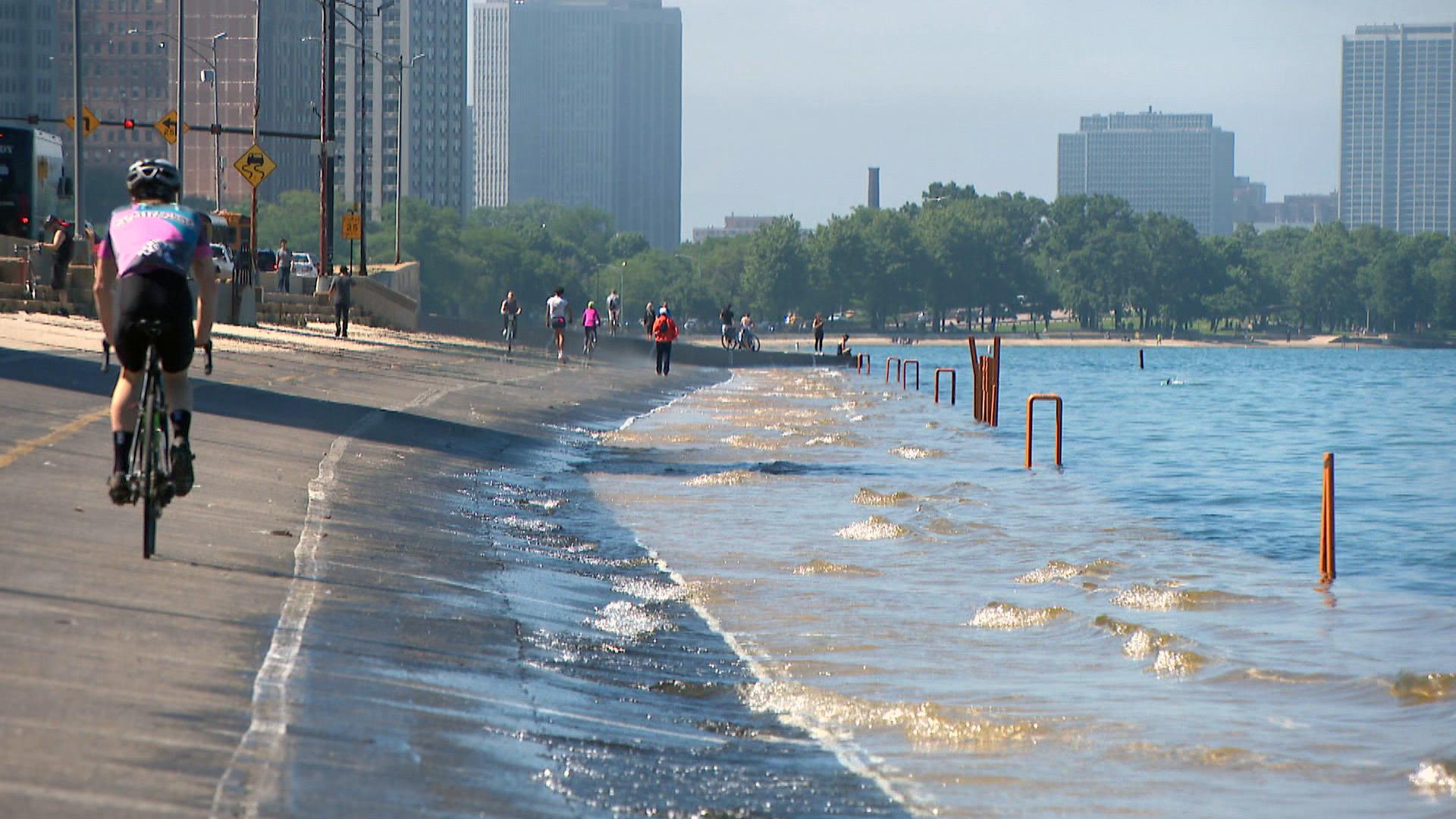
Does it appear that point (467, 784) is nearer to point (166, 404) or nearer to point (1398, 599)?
point (166, 404)

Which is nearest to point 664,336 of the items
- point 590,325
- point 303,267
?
point 590,325

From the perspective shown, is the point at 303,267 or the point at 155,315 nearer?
the point at 155,315

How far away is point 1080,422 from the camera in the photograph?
51.8 metres

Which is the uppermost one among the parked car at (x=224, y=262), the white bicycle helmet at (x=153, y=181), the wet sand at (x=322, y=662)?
the parked car at (x=224, y=262)

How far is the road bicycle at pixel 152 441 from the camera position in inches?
367

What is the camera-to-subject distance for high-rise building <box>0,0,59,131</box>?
157m

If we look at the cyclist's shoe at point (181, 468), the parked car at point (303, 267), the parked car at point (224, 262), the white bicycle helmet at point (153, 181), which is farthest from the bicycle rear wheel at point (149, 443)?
the parked car at point (303, 267)

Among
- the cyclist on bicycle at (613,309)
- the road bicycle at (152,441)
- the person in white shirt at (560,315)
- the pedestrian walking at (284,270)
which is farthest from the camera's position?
the cyclist on bicycle at (613,309)

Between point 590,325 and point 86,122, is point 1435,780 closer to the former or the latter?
point 590,325

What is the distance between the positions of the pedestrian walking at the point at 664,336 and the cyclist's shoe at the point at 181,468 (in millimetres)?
39158

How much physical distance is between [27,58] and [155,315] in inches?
6349

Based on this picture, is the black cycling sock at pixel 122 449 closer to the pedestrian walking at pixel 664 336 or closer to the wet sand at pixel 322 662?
the wet sand at pixel 322 662

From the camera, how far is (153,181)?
9359mm

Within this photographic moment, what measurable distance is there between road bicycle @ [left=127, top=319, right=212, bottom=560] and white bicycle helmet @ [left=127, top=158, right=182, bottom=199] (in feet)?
2.32
